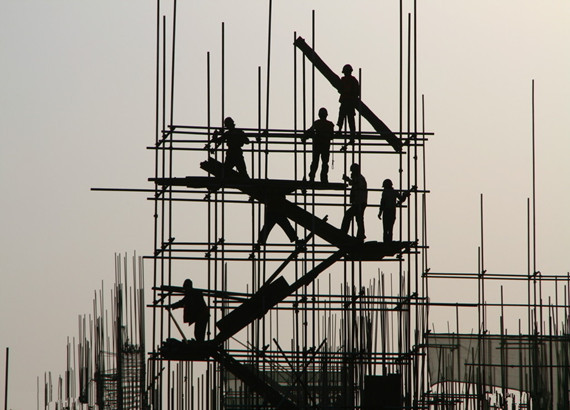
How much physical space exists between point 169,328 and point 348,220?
12.7ft

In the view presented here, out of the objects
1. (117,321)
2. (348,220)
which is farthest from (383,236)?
(117,321)

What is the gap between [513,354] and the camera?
31.2 m

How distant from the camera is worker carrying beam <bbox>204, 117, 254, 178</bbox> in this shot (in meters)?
24.1

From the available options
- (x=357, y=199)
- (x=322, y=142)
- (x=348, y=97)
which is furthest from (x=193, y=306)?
(x=348, y=97)

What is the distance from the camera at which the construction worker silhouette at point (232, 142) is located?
949 inches

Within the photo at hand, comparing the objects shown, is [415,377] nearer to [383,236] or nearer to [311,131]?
[383,236]

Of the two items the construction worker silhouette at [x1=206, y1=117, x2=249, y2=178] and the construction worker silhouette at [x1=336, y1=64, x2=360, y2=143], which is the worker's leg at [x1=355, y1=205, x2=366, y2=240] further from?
the construction worker silhouette at [x1=206, y1=117, x2=249, y2=178]

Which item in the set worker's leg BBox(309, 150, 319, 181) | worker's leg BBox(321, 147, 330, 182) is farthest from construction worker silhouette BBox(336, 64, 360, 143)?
worker's leg BBox(309, 150, 319, 181)

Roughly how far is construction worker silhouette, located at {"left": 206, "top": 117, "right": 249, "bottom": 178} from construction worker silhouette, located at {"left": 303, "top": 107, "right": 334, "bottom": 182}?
3.93 feet

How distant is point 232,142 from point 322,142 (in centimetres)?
167

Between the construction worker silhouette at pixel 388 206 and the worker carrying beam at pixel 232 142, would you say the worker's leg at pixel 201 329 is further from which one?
the construction worker silhouette at pixel 388 206

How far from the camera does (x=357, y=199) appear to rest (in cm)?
2398

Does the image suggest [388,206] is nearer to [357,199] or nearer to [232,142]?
[357,199]

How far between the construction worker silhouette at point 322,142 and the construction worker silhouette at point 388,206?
1.11 meters
